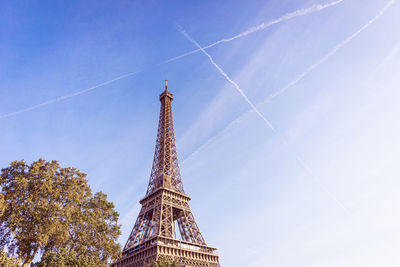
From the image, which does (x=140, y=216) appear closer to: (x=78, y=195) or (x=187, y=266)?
(x=187, y=266)

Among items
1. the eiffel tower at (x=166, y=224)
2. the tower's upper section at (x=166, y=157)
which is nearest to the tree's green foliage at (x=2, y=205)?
the eiffel tower at (x=166, y=224)

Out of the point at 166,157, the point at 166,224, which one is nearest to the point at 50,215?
the point at 166,224

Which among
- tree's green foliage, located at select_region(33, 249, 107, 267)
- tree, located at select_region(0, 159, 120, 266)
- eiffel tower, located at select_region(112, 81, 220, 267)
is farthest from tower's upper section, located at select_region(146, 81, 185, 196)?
tree's green foliage, located at select_region(33, 249, 107, 267)

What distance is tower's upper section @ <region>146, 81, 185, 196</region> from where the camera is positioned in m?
60.4

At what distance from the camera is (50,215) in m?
24.5

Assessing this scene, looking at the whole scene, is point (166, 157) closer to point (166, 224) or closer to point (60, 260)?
point (166, 224)

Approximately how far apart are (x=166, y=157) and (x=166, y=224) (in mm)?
19566

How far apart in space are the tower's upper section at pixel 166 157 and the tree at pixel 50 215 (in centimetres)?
2696

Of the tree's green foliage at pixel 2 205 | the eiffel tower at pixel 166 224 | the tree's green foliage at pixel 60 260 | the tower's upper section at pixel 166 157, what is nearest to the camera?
the tree's green foliage at pixel 2 205

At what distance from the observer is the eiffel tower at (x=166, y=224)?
149 feet

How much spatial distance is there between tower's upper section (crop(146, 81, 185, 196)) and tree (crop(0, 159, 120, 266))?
2696cm

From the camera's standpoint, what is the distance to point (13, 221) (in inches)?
910

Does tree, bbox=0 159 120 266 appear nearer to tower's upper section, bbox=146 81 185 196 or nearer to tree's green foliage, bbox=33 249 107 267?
tree's green foliage, bbox=33 249 107 267

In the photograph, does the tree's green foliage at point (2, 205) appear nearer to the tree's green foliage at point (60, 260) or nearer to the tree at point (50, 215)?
the tree at point (50, 215)
